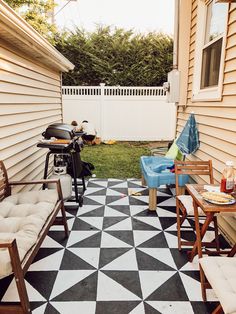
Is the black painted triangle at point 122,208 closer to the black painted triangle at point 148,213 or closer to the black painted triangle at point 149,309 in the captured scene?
the black painted triangle at point 148,213

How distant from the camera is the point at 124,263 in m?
2.38

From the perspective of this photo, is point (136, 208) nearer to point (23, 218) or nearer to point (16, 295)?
point (23, 218)

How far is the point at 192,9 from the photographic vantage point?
4.19 m

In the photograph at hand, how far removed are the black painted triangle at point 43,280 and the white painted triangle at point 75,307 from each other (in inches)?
5.7

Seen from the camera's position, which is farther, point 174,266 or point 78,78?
point 78,78

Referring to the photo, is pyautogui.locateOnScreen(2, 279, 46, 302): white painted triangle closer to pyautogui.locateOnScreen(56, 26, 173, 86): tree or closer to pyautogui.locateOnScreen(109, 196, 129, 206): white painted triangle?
pyautogui.locateOnScreen(109, 196, 129, 206): white painted triangle

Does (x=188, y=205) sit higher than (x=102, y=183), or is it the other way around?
(x=188, y=205)

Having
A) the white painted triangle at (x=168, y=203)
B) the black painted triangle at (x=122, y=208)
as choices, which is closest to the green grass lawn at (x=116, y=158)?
the white painted triangle at (x=168, y=203)

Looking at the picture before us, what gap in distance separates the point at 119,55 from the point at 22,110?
7.21 meters

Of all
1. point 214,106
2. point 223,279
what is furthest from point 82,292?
point 214,106

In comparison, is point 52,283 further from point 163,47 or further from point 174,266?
point 163,47

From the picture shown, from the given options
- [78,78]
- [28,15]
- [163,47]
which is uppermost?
[28,15]

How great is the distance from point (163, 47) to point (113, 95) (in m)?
2.86

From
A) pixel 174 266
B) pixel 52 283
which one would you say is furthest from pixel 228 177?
pixel 52 283
